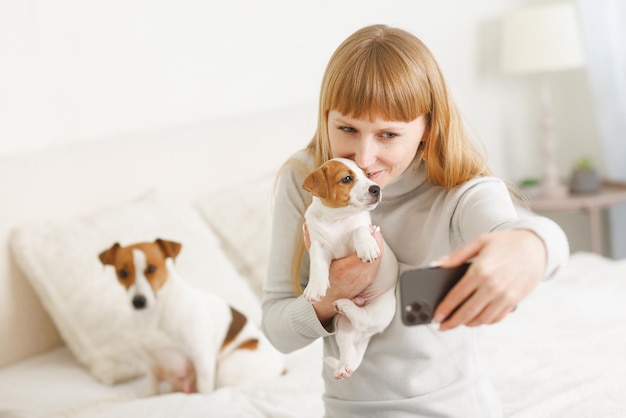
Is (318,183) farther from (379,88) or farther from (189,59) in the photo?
(189,59)

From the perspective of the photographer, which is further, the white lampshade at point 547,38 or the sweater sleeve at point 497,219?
the white lampshade at point 547,38

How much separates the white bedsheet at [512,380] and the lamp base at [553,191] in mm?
1019

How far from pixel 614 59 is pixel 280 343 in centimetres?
250

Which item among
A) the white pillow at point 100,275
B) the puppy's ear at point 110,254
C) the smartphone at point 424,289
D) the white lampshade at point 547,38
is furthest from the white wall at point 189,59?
the smartphone at point 424,289

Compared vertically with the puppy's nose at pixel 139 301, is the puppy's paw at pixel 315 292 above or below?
above

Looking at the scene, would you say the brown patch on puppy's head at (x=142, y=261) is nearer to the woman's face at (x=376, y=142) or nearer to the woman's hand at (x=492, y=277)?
the woman's face at (x=376, y=142)

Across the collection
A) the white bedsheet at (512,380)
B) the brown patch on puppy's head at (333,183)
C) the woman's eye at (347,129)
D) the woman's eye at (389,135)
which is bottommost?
the white bedsheet at (512,380)

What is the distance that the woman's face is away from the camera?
1.10 m

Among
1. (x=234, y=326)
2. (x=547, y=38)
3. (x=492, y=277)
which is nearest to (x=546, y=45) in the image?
(x=547, y=38)

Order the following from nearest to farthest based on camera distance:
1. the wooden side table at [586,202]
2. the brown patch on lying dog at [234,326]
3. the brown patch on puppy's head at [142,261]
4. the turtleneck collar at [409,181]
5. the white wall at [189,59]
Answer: the turtleneck collar at [409,181]
the brown patch on puppy's head at [142,261]
the brown patch on lying dog at [234,326]
the white wall at [189,59]
the wooden side table at [586,202]

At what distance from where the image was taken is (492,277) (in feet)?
2.85

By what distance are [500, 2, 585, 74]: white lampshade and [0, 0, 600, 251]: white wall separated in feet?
0.82

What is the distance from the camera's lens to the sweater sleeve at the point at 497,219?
93 cm

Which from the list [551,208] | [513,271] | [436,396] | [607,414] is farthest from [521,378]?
[551,208]
